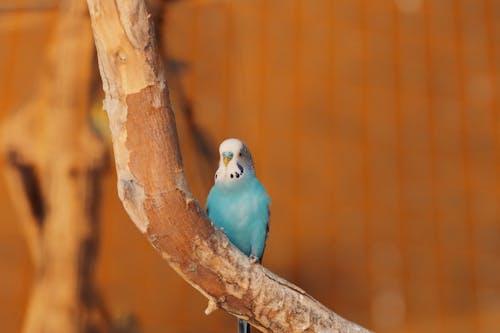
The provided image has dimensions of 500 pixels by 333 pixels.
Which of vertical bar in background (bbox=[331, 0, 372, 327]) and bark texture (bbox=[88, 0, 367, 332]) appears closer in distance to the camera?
bark texture (bbox=[88, 0, 367, 332])

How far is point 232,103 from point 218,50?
0.25 meters

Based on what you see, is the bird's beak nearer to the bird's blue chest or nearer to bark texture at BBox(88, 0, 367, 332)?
the bird's blue chest

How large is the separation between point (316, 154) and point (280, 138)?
18cm

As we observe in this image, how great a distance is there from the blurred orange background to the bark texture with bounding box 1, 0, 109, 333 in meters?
0.06

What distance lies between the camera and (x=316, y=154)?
265 cm

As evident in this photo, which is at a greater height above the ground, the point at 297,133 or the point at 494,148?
the point at 494,148

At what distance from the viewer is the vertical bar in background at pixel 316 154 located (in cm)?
254

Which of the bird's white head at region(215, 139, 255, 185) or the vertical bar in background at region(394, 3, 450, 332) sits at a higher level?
the vertical bar in background at region(394, 3, 450, 332)

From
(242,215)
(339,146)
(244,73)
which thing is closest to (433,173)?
(339,146)

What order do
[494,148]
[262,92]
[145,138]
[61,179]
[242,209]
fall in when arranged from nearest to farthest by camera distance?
[145,138] → [242,209] → [61,179] → [262,92] → [494,148]

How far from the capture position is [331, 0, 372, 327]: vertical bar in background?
8.39 ft

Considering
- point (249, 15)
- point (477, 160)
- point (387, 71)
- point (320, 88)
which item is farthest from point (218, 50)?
point (477, 160)

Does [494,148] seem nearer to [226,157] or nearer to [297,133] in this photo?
[297,133]

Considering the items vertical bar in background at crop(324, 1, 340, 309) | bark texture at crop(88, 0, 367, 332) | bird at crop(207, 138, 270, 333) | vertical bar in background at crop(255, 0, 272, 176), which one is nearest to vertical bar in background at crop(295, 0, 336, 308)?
vertical bar in background at crop(324, 1, 340, 309)
